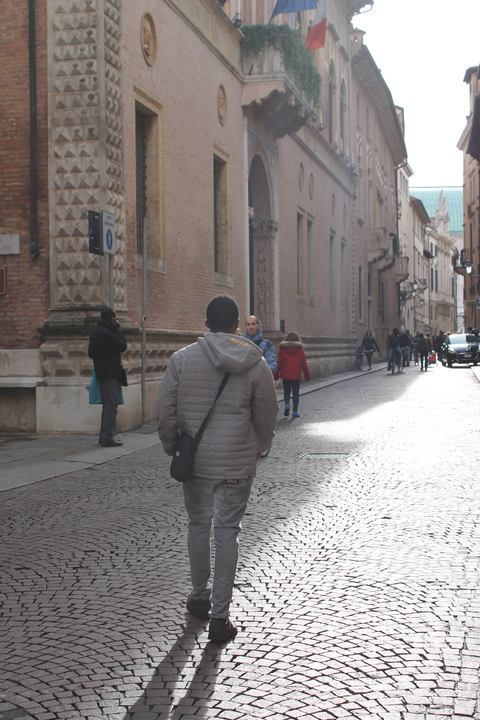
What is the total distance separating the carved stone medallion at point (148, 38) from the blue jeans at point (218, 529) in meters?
12.7

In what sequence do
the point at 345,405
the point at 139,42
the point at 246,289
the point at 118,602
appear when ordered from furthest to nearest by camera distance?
the point at 246,289 → the point at 345,405 → the point at 139,42 → the point at 118,602

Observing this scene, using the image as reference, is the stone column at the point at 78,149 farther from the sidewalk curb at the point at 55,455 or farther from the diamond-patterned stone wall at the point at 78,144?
the sidewalk curb at the point at 55,455

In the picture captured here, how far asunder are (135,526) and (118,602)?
6.78 feet

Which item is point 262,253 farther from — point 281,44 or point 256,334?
point 256,334

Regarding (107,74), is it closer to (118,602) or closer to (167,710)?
(118,602)

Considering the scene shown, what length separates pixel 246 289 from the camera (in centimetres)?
2252

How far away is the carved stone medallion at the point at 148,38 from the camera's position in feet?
51.7

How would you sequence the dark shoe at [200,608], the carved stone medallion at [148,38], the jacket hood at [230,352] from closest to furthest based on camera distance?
1. the jacket hood at [230,352]
2. the dark shoe at [200,608]
3. the carved stone medallion at [148,38]

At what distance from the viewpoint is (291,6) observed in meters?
22.5

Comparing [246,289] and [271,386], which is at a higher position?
[246,289]

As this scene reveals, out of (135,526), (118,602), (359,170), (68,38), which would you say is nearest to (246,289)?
(68,38)

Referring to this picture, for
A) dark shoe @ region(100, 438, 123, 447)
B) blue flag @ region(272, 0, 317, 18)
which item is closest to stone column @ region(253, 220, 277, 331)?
blue flag @ region(272, 0, 317, 18)

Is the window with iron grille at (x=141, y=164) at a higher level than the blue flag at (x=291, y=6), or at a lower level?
lower

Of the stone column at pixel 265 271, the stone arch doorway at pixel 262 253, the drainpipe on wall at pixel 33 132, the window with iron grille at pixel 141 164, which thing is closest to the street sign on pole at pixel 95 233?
the drainpipe on wall at pixel 33 132
